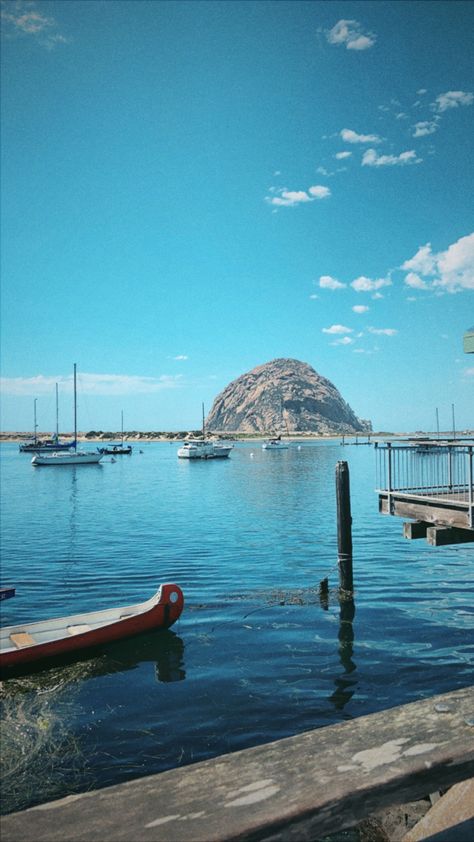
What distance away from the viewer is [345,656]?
13109mm

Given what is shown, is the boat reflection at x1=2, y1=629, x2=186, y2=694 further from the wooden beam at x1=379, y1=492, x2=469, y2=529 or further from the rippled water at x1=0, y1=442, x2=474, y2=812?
the wooden beam at x1=379, y1=492, x2=469, y2=529

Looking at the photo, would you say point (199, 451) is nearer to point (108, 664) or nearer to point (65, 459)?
point (65, 459)

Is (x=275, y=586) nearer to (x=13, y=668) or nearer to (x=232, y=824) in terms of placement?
(x=13, y=668)

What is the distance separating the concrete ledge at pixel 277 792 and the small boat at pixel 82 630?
9.96 metres

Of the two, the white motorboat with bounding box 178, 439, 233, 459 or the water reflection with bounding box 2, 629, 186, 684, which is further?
the white motorboat with bounding box 178, 439, 233, 459

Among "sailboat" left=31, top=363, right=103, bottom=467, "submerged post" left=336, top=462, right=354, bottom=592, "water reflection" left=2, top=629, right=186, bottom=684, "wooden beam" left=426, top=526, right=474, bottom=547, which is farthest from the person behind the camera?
"sailboat" left=31, top=363, right=103, bottom=467

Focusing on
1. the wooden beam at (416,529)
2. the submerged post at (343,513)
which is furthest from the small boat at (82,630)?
the wooden beam at (416,529)

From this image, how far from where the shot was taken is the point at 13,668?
1165 centimetres

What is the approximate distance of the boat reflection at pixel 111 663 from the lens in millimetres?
11773

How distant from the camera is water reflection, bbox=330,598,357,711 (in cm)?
1091

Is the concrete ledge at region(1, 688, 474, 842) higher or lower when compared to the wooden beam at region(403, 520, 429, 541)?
higher

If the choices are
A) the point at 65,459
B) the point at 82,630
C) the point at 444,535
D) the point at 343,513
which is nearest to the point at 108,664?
the point at 82,630

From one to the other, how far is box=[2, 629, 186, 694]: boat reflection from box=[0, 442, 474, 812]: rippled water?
5 centimetres

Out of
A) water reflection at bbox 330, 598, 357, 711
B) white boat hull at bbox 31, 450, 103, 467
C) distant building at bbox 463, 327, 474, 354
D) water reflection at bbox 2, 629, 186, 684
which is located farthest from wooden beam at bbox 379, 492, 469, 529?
white boat hull at bbox 31, 450, 103, 467
